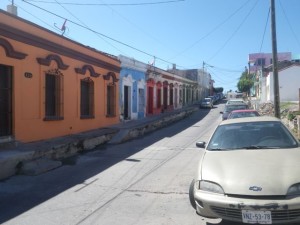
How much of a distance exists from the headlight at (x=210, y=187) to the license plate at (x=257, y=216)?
16.8 inches

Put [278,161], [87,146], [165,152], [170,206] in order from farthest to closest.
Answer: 1. [87,146]
2. [165,152]
3. [170,206]
4. [278,161]

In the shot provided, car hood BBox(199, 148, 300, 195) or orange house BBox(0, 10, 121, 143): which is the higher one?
orange house BBox(0, 10, 121, 143)

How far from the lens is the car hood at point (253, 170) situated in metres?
4.77

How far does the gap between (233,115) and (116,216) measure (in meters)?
12.5

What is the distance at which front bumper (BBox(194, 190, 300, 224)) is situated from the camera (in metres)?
4.58

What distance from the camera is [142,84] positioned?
2853cm

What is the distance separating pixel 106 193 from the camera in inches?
309

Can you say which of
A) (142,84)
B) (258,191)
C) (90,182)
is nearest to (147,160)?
(90,182)

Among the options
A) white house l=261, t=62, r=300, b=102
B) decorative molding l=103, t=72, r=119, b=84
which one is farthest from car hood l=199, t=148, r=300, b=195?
white house l=261, t=62, r=300, b=102

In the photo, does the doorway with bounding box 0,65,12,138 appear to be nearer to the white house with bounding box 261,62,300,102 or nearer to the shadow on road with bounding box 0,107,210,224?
the shadow on road with bounding box 0,107,210,224

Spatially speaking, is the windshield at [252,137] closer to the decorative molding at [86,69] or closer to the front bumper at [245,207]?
the front bumper at [245,207]

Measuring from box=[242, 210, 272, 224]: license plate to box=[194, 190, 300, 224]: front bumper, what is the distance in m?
0.04

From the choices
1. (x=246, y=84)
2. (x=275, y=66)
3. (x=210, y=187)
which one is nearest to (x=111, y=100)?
(x=275, y=66)

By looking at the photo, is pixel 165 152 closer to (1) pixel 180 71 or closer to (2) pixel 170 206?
(2) pixel 170 206
